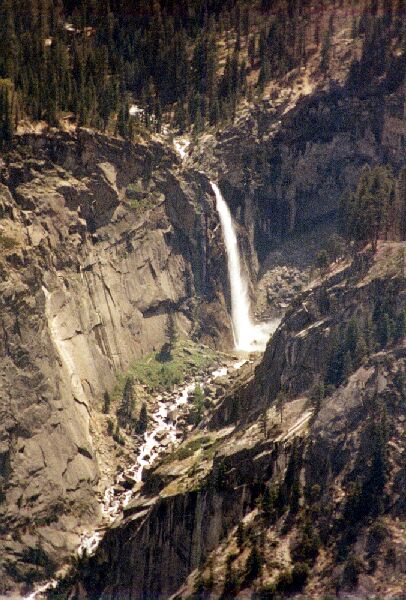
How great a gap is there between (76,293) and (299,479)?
41662 millimetres

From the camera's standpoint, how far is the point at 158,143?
197 meters

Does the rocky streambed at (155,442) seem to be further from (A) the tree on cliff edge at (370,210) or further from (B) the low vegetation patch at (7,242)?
(B) the low vegetation patch at (7,242)

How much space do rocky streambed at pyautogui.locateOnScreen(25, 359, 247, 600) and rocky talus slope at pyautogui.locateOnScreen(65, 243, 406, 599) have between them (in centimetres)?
395

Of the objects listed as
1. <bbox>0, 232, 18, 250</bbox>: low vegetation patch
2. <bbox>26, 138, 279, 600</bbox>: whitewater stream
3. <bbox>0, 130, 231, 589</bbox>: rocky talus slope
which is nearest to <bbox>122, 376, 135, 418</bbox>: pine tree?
<bbox>0, 130, 231, 589</bbox>: rocky talus slope

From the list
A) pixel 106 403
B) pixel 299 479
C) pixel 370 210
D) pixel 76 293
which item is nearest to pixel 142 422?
pixel 106 403

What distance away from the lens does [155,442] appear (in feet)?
571

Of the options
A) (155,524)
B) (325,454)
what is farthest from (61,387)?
(325,454)

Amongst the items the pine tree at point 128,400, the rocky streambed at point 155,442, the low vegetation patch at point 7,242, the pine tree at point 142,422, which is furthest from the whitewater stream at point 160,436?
the low vegetation patch at point 7,242

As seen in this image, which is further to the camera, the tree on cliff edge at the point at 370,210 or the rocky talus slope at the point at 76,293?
the tree on cliff edge at the point at 370,210

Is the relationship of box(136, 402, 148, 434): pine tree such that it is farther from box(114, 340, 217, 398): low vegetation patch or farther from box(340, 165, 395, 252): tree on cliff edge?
box(340, 165, 395, 252): tree on cliff edge

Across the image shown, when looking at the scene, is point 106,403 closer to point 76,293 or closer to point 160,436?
point 160,436

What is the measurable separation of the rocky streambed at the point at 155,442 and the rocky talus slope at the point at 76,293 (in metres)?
1.89

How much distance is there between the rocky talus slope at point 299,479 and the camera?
139m

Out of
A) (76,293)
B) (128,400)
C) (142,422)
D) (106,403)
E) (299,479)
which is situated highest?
(76,293)
